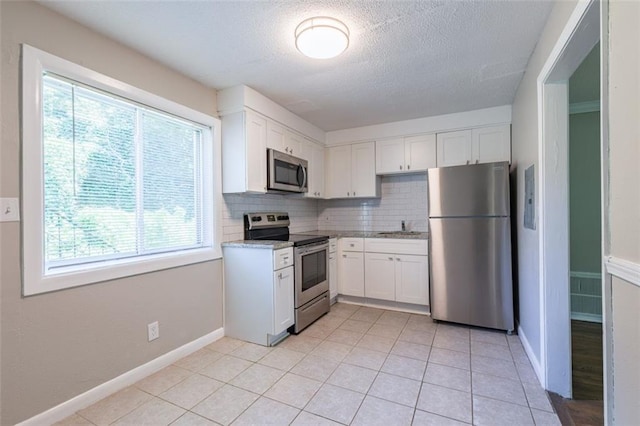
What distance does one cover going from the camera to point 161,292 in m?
2.30

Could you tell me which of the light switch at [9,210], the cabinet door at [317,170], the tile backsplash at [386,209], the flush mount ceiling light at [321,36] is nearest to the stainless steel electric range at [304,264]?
the cabinet door at [317,170]

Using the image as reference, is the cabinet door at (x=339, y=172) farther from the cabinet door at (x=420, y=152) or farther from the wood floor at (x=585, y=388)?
the wood floor at (x=585, y=388)

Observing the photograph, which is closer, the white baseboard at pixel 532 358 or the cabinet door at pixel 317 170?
the white baseboard at pixel 532 358

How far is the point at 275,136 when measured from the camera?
3.18 meters

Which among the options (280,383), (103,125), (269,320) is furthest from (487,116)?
(103,125)

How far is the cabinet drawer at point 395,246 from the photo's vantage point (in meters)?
3.36

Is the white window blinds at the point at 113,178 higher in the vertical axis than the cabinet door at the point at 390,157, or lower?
lower

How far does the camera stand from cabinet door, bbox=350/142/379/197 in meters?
4.00

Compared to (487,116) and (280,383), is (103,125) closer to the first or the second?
(280,383)

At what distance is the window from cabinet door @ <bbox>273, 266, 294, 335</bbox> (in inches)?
26.6

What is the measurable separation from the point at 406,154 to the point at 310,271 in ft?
6.44

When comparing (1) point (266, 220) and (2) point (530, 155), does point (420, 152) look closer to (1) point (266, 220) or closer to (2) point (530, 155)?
(2) point (530, 155)

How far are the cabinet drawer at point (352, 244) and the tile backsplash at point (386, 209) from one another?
0.65m

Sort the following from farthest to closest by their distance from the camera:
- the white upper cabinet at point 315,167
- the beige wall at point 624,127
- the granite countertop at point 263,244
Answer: the white upper cabinet at point 315,167 → the granite countertop at point 263,244 → the beige wall at point 624,127
